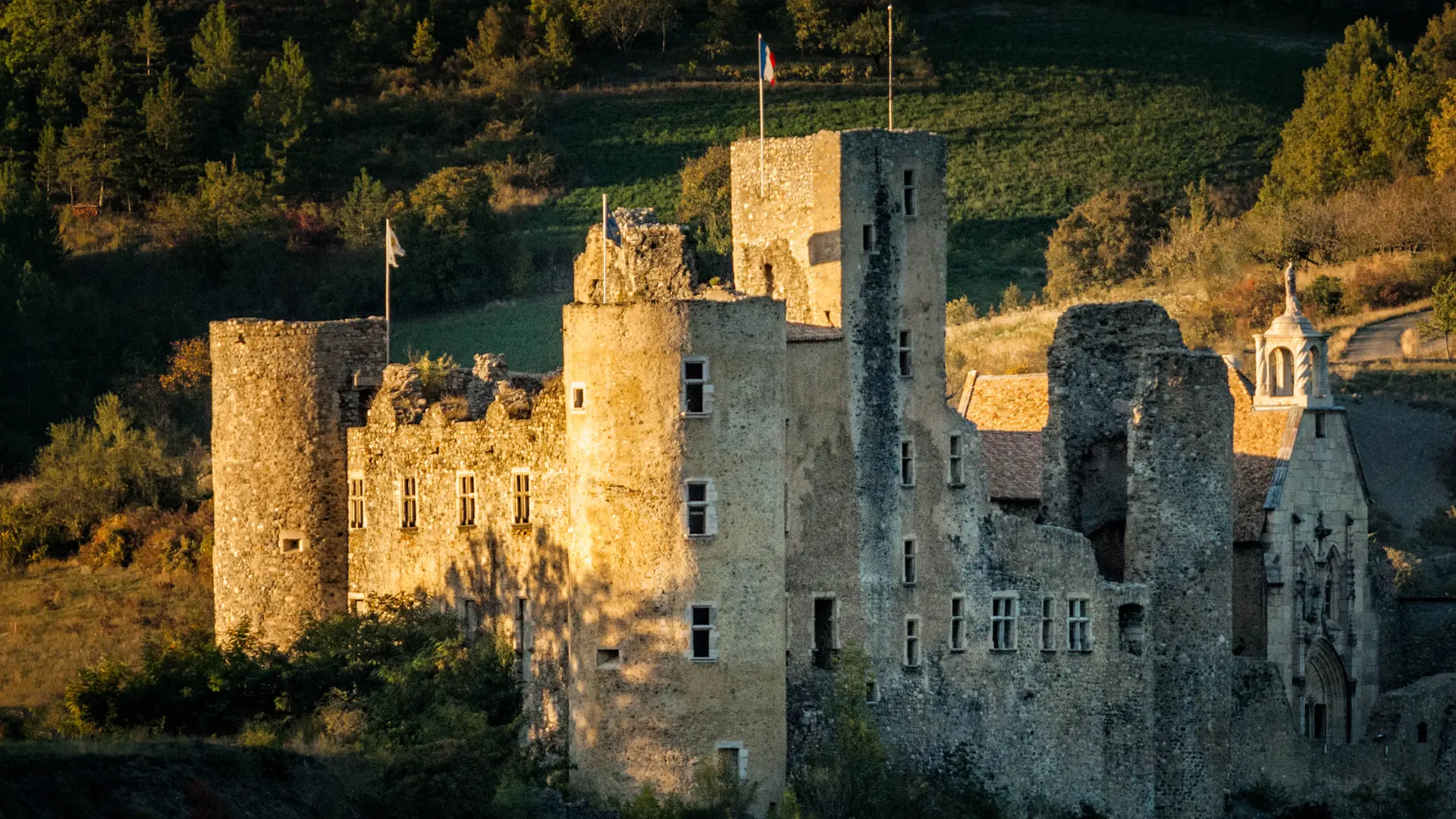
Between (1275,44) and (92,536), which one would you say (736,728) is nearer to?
(92,536)

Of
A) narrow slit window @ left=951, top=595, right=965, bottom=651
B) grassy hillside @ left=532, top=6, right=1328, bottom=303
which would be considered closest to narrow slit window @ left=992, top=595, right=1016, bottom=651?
Answer: narrow slit window @ left=951, top=595, right=965, bottom=651

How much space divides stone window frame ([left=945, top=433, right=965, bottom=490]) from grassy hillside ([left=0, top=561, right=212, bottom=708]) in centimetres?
1749

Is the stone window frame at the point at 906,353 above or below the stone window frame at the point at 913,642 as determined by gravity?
above

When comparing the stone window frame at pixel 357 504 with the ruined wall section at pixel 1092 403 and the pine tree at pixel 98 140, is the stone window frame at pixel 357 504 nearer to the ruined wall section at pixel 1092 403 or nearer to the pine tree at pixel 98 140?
the ruined wall section at pixel 1092 403

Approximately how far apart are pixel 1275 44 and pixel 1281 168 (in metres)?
20.2

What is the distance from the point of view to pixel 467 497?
56375 mm

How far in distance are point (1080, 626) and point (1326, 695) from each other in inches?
342

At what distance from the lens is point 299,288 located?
95188 millimetres

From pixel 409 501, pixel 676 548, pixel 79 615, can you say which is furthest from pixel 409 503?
pixel 79 615

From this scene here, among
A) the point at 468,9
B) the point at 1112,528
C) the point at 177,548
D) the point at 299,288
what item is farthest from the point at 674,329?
the point at 468,9

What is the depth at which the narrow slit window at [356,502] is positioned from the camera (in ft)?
193

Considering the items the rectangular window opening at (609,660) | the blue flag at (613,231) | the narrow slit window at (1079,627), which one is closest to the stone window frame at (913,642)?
the narrow slit window at (1079,627)

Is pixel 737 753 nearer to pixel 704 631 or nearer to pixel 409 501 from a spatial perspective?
pixel 704 631

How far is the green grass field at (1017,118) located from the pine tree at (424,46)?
4946 mm
